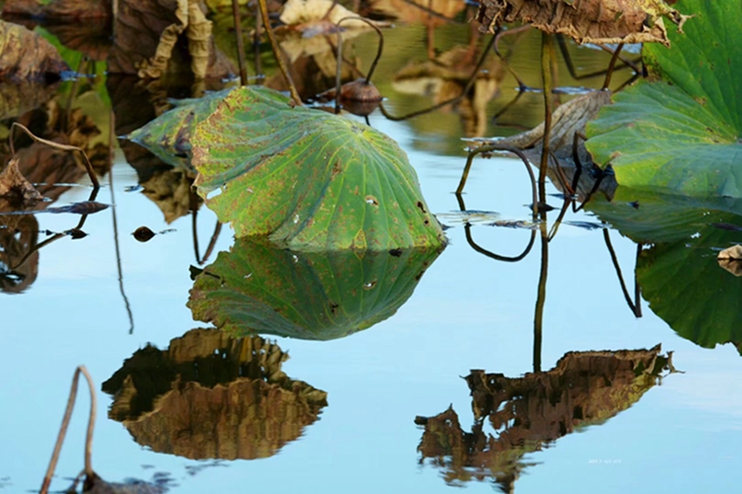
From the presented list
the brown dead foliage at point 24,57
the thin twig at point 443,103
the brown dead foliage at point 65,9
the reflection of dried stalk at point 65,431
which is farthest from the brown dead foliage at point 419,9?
the reflection of dried stalk at point 65,431

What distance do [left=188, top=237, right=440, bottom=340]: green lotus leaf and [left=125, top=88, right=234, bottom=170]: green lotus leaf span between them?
Answer: 3.69 ft

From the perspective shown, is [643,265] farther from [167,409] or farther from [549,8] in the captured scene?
[167,409]

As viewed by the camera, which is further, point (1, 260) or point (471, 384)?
point (1, 260)

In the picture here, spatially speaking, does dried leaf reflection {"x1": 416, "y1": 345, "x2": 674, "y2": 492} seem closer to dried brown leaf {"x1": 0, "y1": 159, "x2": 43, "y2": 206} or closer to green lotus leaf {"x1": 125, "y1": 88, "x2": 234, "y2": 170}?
dried brown leaf {"x1": 0, "y1": 159, "x2": 43, "y2": 206}

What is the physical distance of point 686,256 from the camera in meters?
2.69

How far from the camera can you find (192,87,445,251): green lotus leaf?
2.63 m

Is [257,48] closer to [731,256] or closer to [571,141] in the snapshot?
[571,141]

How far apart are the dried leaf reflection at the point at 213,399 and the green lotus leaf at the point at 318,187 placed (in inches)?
23.7

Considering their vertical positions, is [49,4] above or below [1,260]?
below

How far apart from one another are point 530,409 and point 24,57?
4.18 metres

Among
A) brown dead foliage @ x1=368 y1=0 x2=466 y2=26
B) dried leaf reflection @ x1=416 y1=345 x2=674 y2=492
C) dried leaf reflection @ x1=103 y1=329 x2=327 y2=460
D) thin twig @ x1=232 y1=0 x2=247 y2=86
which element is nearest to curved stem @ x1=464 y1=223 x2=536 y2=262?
dried leaf reflection @ x1=416 y1=345 x2=674 y2=492

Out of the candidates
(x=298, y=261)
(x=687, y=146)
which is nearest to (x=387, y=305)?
(x=298, y=261)

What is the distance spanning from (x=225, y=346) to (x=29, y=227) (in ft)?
3.29

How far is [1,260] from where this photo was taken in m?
2.56
